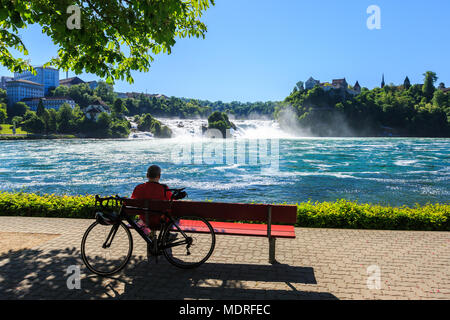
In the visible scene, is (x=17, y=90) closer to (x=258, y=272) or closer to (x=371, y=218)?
(x=371, y=218)

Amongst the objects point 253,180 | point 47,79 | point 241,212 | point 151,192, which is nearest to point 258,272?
point 241,212

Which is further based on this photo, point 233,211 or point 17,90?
point 17,90

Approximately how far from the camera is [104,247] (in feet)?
18.2

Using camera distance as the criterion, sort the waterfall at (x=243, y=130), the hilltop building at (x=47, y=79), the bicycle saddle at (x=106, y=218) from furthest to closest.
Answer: the hilltop building at (x=47, y=79) < the waterfall at (x=243, y=130) < the bicycle saddle at (x=106, y=218)

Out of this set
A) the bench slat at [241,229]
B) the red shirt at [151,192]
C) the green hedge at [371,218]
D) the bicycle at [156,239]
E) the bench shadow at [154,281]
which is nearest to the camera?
the bench shadow at [154,281]

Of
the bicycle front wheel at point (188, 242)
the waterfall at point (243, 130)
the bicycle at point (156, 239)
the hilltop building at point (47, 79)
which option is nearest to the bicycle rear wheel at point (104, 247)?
the bicycle at point (156, 239)

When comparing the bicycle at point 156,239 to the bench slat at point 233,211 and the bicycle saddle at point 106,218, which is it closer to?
the bicycle saddle at point 106,218

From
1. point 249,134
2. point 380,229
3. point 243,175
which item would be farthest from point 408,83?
point 380,229

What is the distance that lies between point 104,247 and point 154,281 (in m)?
1.08

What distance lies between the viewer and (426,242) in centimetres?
714

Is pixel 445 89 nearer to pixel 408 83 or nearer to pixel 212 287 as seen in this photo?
pixel 408 83

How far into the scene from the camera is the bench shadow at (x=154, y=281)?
451 centimetres

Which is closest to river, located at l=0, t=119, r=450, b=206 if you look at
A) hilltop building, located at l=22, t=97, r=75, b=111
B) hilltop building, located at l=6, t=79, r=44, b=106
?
hilltop building, located at l=22, t=97, r=75, b=111
